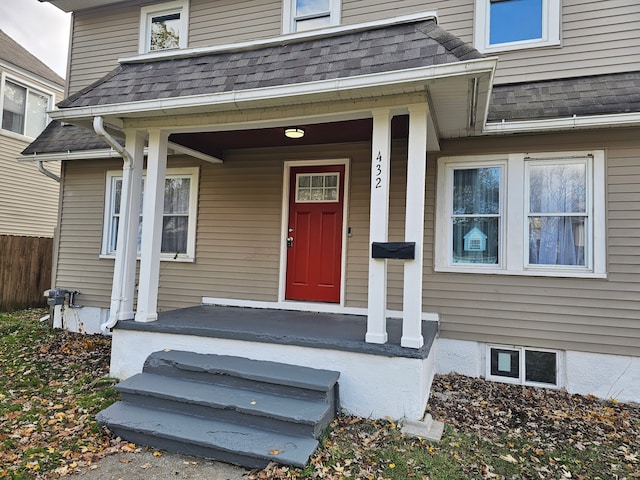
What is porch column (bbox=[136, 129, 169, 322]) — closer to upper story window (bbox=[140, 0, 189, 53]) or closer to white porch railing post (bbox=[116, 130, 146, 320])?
white porch railing post (bbox=[116, 130, 146, 320])

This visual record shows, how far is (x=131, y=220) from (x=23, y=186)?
8.09m

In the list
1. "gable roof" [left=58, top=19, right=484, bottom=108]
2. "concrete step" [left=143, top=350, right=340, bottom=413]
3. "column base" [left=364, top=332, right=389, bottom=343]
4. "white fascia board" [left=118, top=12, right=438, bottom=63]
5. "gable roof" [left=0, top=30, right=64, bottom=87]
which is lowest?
"concrete step" [left=143, top=350, right=340, bottom=413]

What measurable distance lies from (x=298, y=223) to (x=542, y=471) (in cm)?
377

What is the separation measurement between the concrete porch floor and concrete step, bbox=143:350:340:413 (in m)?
0.22

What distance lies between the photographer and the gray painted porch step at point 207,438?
2682 millimetres

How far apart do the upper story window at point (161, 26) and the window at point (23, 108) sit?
4.92 metres

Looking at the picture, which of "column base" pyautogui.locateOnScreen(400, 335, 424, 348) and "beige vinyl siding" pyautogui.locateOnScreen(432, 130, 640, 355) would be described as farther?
"beige vinyl siding" pyautogui.locateOnScreen(432, 130, 640, 355)

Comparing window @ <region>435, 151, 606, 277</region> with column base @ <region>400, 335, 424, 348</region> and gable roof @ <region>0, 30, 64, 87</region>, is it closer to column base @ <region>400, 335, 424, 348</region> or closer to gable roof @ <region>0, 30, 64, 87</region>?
column base @ <region>400, 335, 424, 348</region>

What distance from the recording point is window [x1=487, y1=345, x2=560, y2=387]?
4.41 metres

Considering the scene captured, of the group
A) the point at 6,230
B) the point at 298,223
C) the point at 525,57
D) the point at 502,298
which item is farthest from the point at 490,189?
the point at 6,230

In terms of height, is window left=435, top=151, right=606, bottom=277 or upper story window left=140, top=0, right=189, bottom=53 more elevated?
upper story window left=140, top=0, right=189, bottom=53

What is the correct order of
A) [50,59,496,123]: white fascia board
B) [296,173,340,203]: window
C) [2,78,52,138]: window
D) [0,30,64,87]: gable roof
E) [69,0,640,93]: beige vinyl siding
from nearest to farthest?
1. [50,59,496,123]: white fascia board
2. [69,0,640,93]: beige vinyl siding
3. [296,173,340,203]: window
4. [2,78,52,138]: window
5. [0,30,64,87]: gable roof

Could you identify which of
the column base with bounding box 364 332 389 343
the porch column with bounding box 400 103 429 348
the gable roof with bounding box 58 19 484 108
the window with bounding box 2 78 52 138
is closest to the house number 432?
the porch column with bounding box 400 103 429 348

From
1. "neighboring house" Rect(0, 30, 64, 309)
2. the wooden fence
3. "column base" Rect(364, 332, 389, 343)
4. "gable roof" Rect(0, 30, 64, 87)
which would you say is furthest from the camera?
"gable roof" Rect(0, 30, 64, 87)
